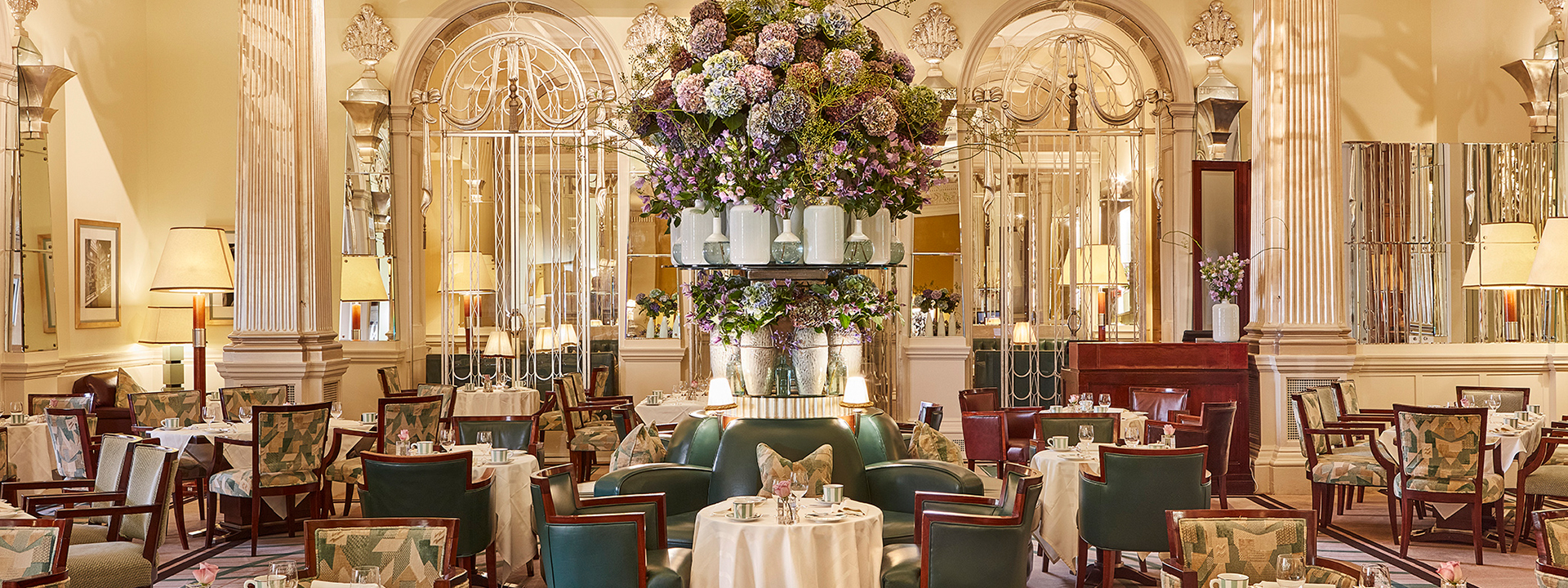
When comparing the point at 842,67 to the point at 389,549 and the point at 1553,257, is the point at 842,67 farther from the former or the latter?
the point at 1553,257

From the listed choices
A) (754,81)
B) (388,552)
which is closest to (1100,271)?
(754,81)

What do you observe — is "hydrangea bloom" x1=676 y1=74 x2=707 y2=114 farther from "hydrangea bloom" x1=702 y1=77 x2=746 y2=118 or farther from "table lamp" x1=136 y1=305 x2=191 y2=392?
"table lamp" x1=136 y1=305 x2=191 y2=392

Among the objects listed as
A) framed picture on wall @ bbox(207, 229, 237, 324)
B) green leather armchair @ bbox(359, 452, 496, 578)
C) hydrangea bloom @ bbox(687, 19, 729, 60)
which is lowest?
green leather armchair @ bbox(359, 452, 496, 578)

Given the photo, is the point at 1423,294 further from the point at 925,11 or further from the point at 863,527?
the point at 863,527

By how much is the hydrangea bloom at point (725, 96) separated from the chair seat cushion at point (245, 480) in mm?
3526

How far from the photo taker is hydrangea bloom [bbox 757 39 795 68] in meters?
4.67

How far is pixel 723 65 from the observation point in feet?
15.2

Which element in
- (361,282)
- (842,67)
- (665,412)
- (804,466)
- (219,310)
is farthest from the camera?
(219,310)

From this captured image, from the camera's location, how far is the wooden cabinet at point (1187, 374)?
333 inches

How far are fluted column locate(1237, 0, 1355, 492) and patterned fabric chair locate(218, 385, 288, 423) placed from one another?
6926 mm

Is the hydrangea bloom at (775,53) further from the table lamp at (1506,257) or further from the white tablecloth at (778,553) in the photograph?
the table lamp at (1506,257)

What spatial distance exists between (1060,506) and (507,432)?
3078mm

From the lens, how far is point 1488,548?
21.6ft

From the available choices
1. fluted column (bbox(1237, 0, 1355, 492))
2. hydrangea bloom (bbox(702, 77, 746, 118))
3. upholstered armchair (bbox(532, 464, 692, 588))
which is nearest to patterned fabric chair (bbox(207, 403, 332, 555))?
upholstered armchair (bbox(532, 464, 692, 588))
